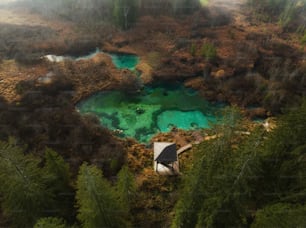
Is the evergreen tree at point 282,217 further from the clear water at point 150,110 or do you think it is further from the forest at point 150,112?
the clear water at point 150,110

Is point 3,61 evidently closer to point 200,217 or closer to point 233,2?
point 200,217

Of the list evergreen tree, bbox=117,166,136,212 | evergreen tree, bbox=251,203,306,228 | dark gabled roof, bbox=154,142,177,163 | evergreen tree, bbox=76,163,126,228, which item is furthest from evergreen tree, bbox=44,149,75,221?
evergreen tree, bbox=251,203,306,228

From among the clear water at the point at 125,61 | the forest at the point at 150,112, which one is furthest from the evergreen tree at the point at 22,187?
the clear water at the point at 125,61

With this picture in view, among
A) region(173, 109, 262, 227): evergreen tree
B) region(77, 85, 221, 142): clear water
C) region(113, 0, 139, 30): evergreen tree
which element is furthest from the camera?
region(113, 0, 139, 30): evergreen tree

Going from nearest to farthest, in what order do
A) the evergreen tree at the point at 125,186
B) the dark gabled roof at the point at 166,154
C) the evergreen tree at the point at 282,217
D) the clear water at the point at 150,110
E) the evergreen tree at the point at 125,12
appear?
1. the evergreen tree at the point at 282,217
2. the evergreen tree at the point at 125,186
3. the dark gabled roof at the point at 166,154
4. the clear water at the point at 150,110
5. the evergreen tree at the point at 125,12

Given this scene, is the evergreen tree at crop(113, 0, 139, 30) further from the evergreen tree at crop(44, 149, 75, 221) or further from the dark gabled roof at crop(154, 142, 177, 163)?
the evergreen tree at crop(44, 149, 75, 221)

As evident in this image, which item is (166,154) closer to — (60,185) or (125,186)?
(125,186)
